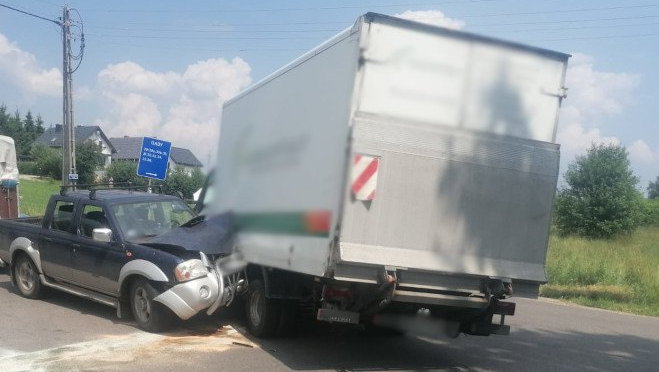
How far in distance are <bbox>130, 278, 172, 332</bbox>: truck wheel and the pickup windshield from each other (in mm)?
714

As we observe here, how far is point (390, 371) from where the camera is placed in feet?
22.0

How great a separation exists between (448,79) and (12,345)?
5.42 metres

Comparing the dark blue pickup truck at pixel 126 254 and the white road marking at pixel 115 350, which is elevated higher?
the dark blue pickup truck at pixel 126 254

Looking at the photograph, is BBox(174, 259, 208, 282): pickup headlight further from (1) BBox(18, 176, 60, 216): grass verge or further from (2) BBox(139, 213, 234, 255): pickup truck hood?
(1) BBox(18, 176, 60, 216): grass verge

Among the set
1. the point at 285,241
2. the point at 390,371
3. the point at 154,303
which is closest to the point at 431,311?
the point at 390,371

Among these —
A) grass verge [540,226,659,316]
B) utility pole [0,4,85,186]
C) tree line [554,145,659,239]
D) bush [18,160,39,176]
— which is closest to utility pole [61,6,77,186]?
utility pole [0,4,85,186]

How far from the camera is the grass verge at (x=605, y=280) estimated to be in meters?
15.5

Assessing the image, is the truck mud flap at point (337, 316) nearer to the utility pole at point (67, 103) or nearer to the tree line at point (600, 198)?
the utility pole at point (67, 103)

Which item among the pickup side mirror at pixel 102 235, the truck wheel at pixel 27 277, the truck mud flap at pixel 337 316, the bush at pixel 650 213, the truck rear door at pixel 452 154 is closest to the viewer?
the truck rear door at pixel 452 154

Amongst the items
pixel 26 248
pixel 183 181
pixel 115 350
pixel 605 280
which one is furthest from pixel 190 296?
pixel 183 181

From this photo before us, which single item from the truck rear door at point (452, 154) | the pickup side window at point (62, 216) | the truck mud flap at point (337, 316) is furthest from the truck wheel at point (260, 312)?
the pickup side window at point (62, 216)

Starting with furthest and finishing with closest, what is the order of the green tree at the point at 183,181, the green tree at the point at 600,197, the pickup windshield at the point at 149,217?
the green tree at the point at 600,197
the green tree at the point at 183,181
the pickup windshield at the point at 149,217

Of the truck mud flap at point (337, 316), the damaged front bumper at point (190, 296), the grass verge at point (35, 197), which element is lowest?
the grass verge at point (35, 197)

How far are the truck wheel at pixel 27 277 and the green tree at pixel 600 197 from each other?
36.6 metres
